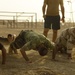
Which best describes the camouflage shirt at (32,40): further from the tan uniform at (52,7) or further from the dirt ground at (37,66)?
the tan uniform at (52,7)

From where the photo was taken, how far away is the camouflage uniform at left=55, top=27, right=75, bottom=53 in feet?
23.9

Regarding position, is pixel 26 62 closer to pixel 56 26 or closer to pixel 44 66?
pixel 44 66

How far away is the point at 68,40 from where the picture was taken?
24.3 feet

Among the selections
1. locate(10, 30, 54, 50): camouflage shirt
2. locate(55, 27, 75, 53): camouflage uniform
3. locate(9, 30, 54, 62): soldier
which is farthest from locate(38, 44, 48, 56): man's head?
locate(55, 27, 75, 53): camouflage uniform

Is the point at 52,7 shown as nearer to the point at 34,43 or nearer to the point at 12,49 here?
the point at 12,49

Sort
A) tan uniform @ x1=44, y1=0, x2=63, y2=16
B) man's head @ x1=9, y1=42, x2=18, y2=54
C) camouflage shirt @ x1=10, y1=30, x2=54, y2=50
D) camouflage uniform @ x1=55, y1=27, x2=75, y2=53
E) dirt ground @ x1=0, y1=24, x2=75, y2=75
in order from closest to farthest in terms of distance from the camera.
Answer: dirt ground @ x1=0, y1=24, x2=75, y2=75 < camouflage shirt @ x1=10, y1=30, x2=54, y2=50 < camouflage uniform @ x1=55, y1=27, x2=75, y2=53 < man's head @ x1=9, y1=42, x2=18, y2=54 < tan uniform @ x1=44, y1=0, x2=63, y2=16

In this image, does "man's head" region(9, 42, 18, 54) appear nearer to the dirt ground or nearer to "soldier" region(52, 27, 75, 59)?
the dirt ground

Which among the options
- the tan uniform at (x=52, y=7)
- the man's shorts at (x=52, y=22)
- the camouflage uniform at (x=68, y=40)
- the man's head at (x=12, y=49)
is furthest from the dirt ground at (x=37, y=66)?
the tan uniform at (x=52, y=7)

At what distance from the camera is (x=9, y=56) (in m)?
7.56

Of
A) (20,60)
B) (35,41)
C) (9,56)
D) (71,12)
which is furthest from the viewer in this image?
(71,12)

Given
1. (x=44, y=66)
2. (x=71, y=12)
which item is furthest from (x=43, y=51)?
(x=71, y=12)

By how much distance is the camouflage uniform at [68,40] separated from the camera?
729 centimetres

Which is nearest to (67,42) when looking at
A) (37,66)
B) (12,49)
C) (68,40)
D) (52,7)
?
(68,40)

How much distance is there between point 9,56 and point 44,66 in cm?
139
